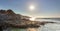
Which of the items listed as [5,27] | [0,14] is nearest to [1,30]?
[5,27]

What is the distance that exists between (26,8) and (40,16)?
22 cm

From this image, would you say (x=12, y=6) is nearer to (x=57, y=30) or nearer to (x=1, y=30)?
(x=1, y=30)

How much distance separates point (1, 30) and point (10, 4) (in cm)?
37

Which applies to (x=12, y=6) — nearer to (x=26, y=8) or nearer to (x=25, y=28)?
(x=26, y=8)

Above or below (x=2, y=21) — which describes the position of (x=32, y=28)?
below

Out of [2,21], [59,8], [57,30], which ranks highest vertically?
[59,8]

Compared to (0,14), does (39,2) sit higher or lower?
higher

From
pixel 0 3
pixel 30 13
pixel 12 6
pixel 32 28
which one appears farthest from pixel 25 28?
pixel 0 3

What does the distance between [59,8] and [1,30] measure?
84 centimetres

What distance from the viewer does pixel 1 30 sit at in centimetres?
192

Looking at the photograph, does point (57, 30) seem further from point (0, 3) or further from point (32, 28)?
point (0, 3)

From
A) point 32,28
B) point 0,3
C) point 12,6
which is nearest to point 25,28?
point 32,28

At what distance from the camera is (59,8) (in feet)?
6.55

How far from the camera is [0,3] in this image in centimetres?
198
